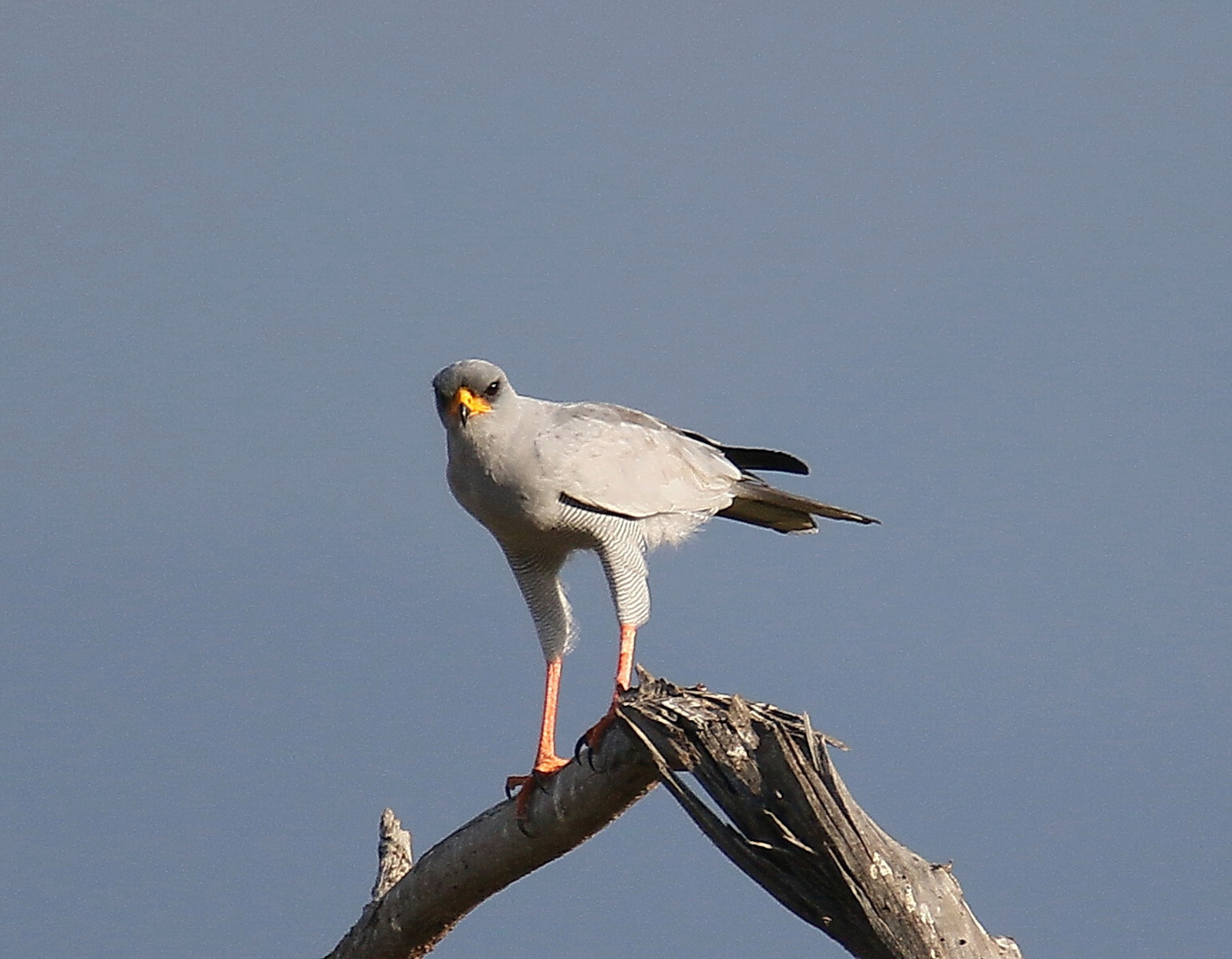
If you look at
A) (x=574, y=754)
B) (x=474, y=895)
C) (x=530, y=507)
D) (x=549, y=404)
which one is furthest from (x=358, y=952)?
(x=549, y=404)

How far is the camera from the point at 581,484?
6.89 meters

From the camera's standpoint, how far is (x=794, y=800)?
5.09 metres

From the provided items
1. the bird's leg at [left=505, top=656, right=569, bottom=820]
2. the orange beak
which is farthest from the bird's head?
the bird's leg at [left=505, top=656, right=569, bottom=820]

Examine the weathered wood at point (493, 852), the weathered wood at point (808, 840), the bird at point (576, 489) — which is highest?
the bird at point (576, 489)

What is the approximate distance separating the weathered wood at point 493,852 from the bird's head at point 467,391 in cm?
141

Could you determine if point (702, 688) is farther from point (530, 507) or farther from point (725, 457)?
Result: point (725, 457)

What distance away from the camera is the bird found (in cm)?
675

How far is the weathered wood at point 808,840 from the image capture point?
5020mm

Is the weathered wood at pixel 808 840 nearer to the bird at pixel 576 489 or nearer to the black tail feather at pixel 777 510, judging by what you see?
the bird at pixel 576 489

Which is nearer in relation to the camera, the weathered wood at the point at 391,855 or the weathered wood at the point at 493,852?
the weathered wood at the point at 493,852

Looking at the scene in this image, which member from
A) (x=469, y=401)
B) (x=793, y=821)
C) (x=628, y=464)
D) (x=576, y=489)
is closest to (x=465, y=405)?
(x=469, y=401)

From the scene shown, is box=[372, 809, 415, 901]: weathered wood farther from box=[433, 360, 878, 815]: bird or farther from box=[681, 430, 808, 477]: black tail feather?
box=[681, 430, 808, 477]: black tail feather

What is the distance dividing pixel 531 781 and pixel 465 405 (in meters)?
1.42

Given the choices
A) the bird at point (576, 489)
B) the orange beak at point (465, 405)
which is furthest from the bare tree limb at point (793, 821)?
the orange beak at point (465, 405)
